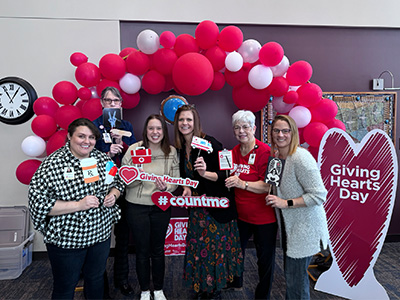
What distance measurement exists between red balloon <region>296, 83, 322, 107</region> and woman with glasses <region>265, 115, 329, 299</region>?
0.92 meters

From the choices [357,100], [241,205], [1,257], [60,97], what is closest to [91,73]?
[60,97]

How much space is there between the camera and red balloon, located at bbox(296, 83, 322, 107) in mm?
2486

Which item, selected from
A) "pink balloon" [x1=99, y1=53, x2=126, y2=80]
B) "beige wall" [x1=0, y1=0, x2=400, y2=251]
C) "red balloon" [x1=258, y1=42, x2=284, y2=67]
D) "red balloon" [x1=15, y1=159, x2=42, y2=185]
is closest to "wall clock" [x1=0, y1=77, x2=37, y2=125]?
"beige wall" [x1=0, y1=0, x2=400, y2=251]

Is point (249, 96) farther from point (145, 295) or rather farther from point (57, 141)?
point (145, 295)

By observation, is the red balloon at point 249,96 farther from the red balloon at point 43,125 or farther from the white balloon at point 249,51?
the red balloon at point 43,125

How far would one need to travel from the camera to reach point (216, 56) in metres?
2.42

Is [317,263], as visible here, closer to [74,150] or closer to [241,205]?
[241,205]

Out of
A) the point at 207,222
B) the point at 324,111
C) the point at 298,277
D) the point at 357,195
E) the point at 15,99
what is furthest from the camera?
the point at 15,99

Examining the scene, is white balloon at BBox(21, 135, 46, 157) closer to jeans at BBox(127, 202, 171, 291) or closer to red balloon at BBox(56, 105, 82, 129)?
red balloon at BBox(56, 105, 82, 129)

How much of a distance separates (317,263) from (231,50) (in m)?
2.35

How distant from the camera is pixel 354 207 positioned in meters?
2.23

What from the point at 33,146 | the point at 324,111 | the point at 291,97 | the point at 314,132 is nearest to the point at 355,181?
the point at 314,132

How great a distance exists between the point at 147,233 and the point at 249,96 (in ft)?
5.24

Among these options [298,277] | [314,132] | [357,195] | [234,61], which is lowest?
[298,277]
